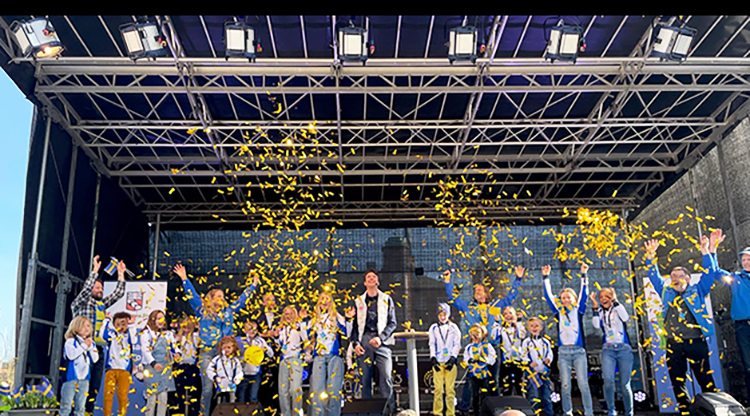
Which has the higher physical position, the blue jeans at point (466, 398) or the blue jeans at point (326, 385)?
the blue jeans at point (326, 385)

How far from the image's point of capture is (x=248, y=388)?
8.62 metres

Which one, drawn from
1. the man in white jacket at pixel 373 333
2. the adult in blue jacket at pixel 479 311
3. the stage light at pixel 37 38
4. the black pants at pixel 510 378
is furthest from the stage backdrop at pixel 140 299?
the black pants at pixel 510 378

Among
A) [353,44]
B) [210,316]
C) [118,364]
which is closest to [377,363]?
[210,316]

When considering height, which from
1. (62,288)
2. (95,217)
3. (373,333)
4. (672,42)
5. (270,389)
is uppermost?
(672,42)

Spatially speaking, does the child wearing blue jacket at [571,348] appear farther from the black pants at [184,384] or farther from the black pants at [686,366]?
the black pants at [184,384]

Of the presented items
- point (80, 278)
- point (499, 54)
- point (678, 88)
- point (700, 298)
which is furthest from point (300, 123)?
point (700, 298)

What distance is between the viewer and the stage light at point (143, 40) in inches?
296

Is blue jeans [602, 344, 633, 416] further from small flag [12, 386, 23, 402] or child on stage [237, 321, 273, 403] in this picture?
small flag [12, 386, 23, 402]

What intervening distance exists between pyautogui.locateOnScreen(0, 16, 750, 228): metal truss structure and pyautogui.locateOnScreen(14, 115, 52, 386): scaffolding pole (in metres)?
0.92

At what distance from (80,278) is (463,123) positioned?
23.3 feet

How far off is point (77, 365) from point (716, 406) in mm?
6503

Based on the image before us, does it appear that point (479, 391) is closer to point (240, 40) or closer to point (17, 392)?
point (240, 40)

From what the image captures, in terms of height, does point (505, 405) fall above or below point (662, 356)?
below

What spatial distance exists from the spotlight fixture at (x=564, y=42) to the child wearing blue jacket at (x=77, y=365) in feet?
21.4
